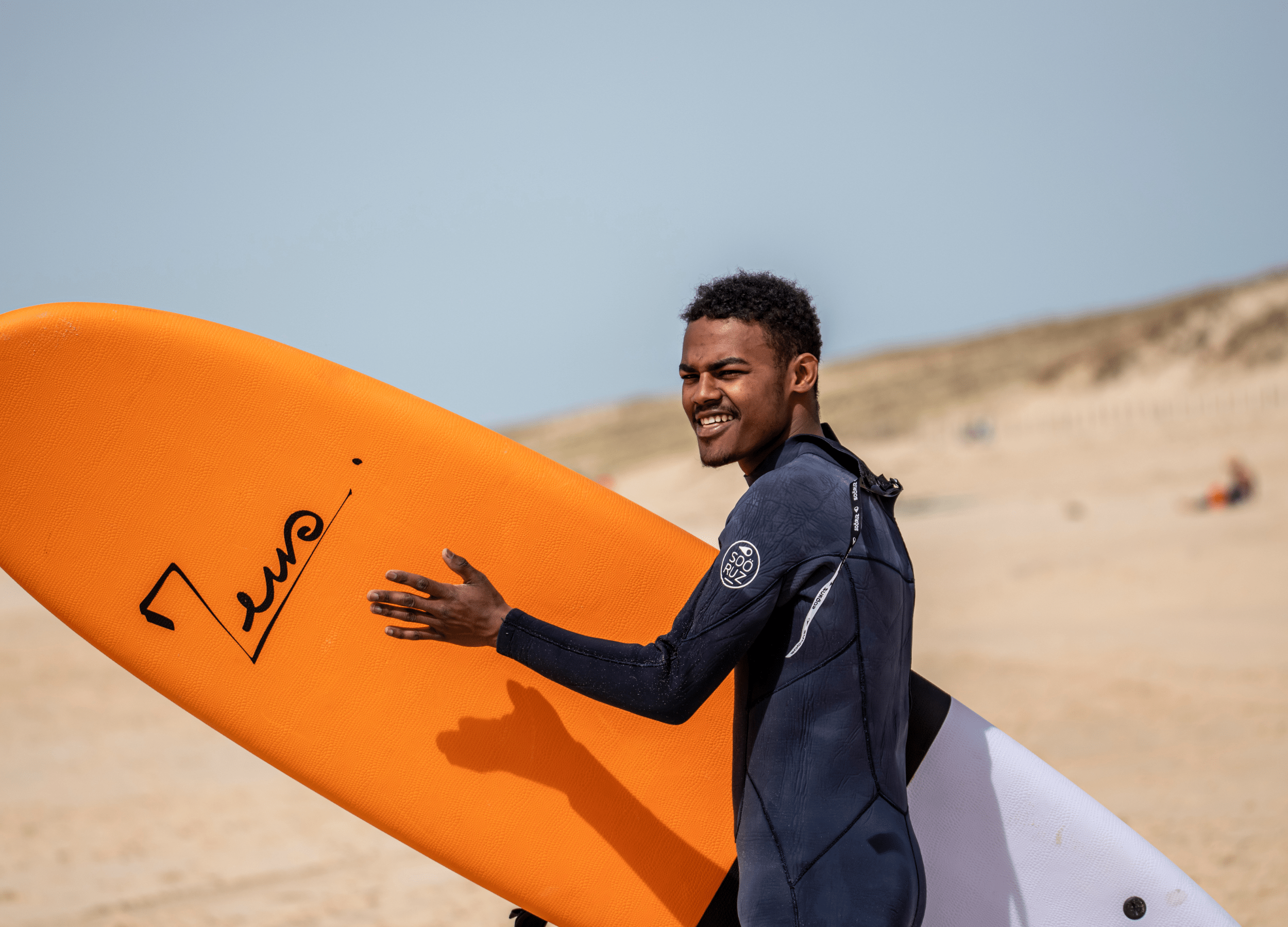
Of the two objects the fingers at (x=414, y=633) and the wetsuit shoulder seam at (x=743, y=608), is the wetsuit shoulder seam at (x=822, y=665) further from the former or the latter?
the fingers at (x=414, y=633)

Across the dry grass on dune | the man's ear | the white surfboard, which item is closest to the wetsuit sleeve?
the man's ear

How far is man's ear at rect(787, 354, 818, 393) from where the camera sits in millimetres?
1684

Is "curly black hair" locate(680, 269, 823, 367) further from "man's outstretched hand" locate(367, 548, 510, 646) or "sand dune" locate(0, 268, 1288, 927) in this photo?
"sand dune" locate(0, 268, 1288, 927)

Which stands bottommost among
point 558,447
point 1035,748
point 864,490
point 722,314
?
point 864,490

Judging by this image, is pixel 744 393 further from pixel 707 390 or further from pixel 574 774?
pixel 574 774

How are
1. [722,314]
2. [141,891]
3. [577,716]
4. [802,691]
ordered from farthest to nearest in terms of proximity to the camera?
[141,891], [577,716], [722,314], [802,691]

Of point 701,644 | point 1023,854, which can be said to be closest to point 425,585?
point 701,644

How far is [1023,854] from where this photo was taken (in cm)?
235

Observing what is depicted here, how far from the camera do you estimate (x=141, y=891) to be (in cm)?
459

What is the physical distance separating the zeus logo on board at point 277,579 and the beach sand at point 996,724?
181 mm

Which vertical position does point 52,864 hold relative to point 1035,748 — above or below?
below

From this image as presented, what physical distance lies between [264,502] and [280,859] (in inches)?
125

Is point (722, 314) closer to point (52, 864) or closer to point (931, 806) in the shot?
A: point (931, 806)

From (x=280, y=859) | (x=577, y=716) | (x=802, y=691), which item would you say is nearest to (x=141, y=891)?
(x=280, y=859)
